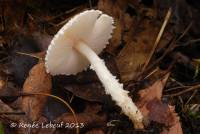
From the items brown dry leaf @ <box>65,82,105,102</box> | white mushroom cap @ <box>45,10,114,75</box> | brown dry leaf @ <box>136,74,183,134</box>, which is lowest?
brown dry leaf @ <box>136,74,183,134</box>

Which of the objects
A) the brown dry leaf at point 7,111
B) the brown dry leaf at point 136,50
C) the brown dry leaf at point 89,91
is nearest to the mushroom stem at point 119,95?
the brown dry leaf at point 89,91

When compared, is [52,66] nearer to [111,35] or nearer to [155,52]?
[111,35]

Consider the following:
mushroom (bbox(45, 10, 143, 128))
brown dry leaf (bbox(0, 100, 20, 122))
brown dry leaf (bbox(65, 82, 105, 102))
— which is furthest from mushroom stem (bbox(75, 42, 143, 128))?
brown dry leaf (bbox(0, 100, 20, 122))

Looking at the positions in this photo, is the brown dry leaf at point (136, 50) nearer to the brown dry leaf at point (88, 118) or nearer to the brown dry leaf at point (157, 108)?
the brown dry leaf at point (157, 108)

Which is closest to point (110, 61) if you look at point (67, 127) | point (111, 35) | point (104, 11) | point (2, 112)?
point (111, 35)

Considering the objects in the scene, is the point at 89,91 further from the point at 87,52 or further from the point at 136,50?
the point at 136,50

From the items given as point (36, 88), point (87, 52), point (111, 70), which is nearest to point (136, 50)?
point (111, 70)

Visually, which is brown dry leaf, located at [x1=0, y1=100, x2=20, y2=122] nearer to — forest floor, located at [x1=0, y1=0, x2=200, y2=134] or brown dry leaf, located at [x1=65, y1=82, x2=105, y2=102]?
forest floor, located at [x1=0, y1=0, x2=200, y2=134]
